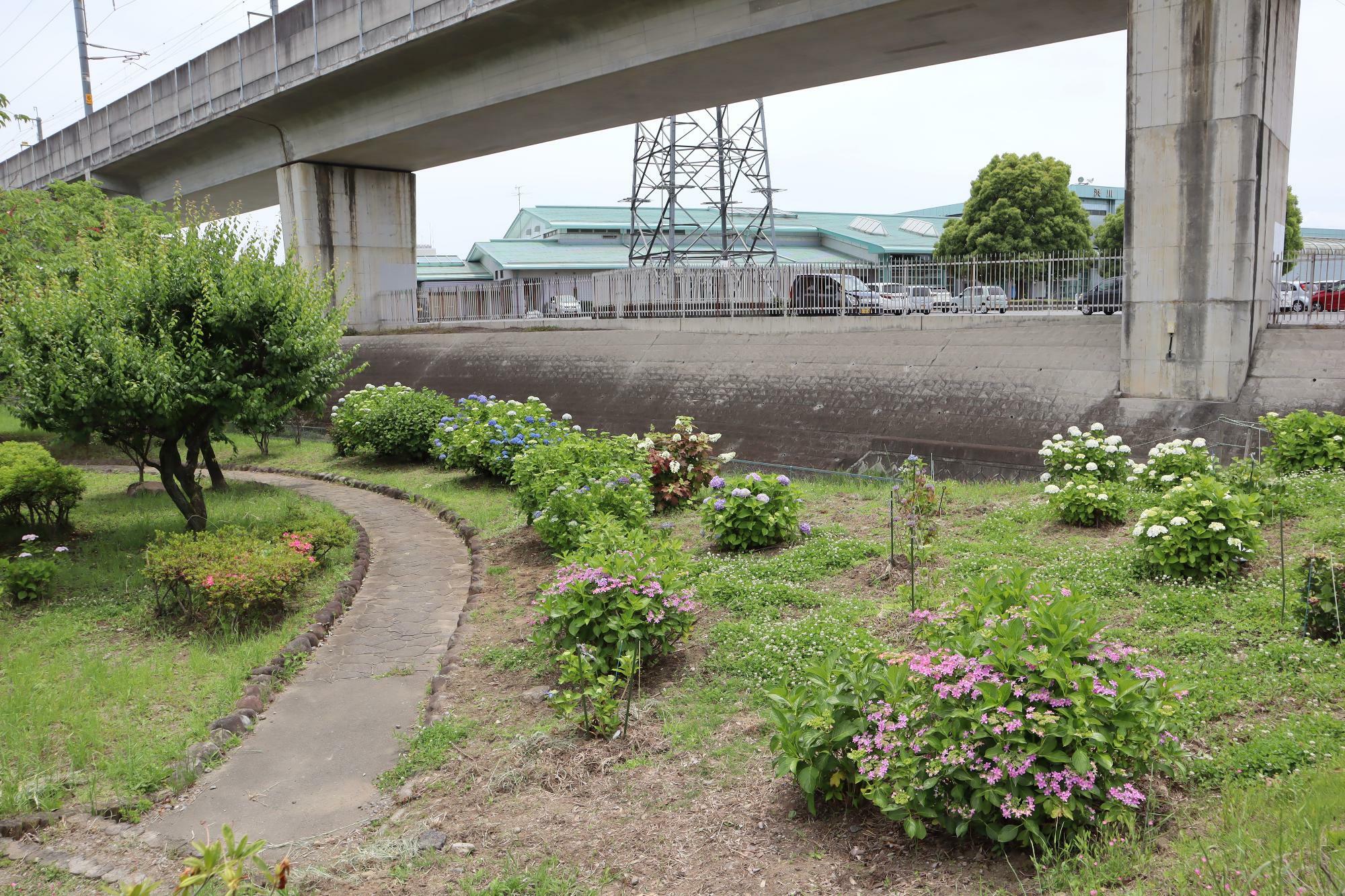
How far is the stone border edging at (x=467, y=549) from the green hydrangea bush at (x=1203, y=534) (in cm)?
479

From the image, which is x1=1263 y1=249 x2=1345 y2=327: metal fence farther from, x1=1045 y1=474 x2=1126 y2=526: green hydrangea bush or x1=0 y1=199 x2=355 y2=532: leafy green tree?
x1=0 y1=199 x2=355 y2=532: leafy green tree

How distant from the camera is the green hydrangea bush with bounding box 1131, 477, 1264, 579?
610 cm

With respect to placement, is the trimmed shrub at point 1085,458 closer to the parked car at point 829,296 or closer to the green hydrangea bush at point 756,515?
the green hydrangea bush at point 756,515

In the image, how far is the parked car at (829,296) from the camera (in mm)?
19359

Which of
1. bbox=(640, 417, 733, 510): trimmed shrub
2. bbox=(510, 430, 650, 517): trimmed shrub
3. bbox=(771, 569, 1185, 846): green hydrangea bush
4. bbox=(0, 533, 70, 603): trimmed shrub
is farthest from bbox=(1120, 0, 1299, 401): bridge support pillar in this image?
bbox=(0, 533, 70, 603): trimmed shrub

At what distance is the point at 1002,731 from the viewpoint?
3.58 metres

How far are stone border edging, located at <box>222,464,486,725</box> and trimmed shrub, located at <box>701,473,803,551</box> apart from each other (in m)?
2.27

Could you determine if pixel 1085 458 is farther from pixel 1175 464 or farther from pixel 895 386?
pixel 895 386

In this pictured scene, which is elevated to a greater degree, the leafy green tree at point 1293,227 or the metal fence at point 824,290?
the leafy green tree at point 1293,227

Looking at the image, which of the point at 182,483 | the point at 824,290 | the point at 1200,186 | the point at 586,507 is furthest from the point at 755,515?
the point at 824,290

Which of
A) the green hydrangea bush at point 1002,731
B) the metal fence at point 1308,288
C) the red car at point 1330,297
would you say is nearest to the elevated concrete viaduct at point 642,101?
the metal fence at point 1308,288

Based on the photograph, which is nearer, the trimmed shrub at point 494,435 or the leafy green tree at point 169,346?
the leafy green tree at point 169,346

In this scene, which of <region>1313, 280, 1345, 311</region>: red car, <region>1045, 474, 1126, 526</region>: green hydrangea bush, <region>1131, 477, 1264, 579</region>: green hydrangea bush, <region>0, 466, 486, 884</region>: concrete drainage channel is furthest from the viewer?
<region>1313, 280, 1345, 311</region>: red car

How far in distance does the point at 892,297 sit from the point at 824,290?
4.65 ft
